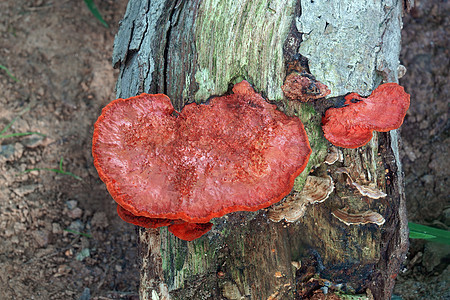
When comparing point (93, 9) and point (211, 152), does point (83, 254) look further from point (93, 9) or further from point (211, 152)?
point (93, 9)

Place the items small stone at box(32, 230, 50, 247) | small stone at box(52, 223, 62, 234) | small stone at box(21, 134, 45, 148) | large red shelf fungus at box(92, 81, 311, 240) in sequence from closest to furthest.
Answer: large red shelf fungus at box(92, 81, 311, 240) → small stone at box(32, 230, 50, 247) → small stone at box(52, 223, 62, 234) → small stone at box(21, 134, 45, 148)

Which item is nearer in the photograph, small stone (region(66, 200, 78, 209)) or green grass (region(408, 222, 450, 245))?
green grass (region(408, 222, 450, 245))

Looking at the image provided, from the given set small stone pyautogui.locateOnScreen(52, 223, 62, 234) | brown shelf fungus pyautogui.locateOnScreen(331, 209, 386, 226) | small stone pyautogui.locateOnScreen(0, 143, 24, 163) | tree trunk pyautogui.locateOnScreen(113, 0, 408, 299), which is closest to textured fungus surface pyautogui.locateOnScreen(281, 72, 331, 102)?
tree trunk pyautogui.locateOnScreen(113, 0, 408, 299)

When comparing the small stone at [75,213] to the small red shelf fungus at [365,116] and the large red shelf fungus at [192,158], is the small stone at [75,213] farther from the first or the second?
the small red shelf fungus at [365,116]

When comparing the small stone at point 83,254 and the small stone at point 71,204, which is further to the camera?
the small stone at point 71,204

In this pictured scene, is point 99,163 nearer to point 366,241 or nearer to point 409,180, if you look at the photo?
point 366,241

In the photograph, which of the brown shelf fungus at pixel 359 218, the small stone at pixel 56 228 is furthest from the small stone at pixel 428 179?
the small stone at pixel 56 228

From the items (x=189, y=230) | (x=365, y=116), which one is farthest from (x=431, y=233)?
(x=189, y=230)

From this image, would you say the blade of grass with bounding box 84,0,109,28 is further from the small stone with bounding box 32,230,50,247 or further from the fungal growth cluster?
the fungal growth cluster
